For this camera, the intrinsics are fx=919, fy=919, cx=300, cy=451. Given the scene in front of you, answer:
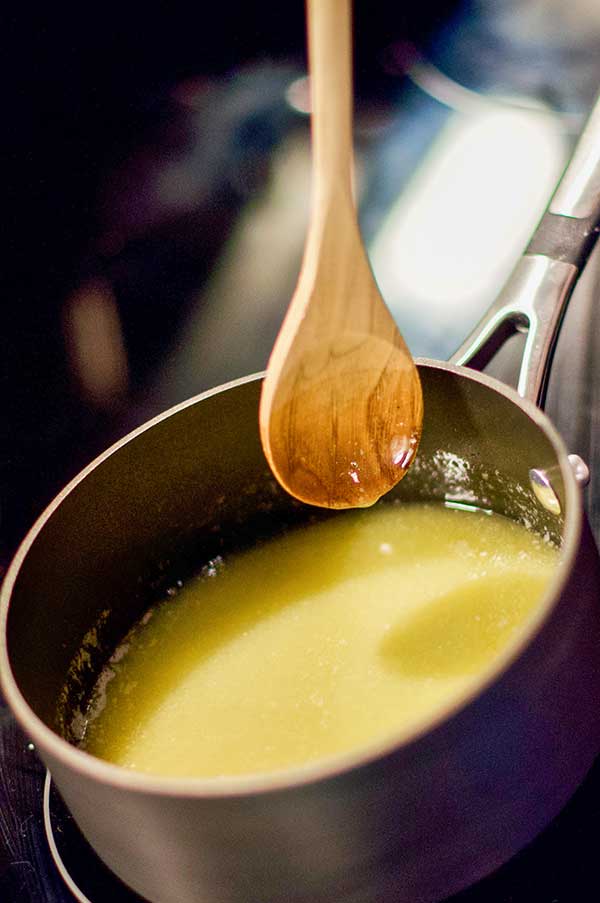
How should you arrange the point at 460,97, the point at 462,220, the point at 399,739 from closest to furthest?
the point at 399,739 → the point at 462,220 → the point at 460,97

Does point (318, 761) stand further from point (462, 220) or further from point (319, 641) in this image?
point (462, 220)

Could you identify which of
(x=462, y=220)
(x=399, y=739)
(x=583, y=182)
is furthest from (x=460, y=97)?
(x=399, y=739)

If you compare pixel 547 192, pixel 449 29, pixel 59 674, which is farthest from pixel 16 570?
pixel 449 29

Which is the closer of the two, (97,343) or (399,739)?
(399,739)

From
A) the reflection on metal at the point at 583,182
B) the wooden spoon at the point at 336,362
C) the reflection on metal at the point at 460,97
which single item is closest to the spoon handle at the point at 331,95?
the wooden spoon at the point at 336,362

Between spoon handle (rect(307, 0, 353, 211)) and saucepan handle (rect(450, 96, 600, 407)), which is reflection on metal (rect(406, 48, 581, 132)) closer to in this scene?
saucepan handle (rect(450, 96, 600, 407))

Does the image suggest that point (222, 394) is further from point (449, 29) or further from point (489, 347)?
point (449, 29)
